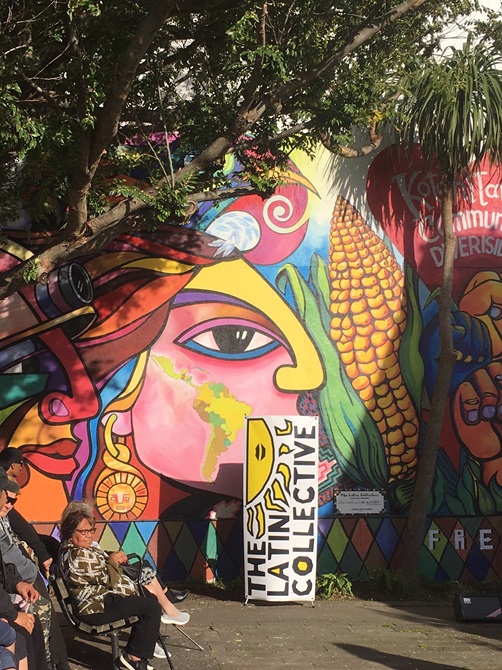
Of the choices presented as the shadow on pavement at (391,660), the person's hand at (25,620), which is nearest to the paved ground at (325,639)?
the shadow on pavement at (391,660)

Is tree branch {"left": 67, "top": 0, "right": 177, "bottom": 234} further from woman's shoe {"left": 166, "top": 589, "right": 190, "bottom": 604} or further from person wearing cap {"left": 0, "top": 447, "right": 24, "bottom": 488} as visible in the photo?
woman's shoe {"left": 166, "top": 589, "right": 190, "bottom": 604}

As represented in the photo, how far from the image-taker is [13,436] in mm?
8586

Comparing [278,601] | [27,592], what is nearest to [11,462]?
[27,592]

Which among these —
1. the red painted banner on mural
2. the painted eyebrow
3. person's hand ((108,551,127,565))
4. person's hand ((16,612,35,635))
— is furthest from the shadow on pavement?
the red painted banner on mural

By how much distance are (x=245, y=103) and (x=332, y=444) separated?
4022 mm

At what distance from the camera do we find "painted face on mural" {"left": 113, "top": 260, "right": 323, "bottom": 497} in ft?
29.1

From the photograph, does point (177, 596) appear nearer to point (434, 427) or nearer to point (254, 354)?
point (254, 354)

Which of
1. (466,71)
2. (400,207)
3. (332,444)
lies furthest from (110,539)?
(466,71)

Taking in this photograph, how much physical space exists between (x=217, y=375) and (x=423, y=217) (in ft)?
8.73

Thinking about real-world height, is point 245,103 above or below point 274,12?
below

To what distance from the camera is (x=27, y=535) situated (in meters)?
6.44

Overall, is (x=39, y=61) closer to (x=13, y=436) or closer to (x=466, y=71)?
(x=13, y=436)

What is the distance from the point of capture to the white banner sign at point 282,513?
807 cm

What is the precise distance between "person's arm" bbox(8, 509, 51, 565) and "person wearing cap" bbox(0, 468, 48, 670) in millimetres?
814
